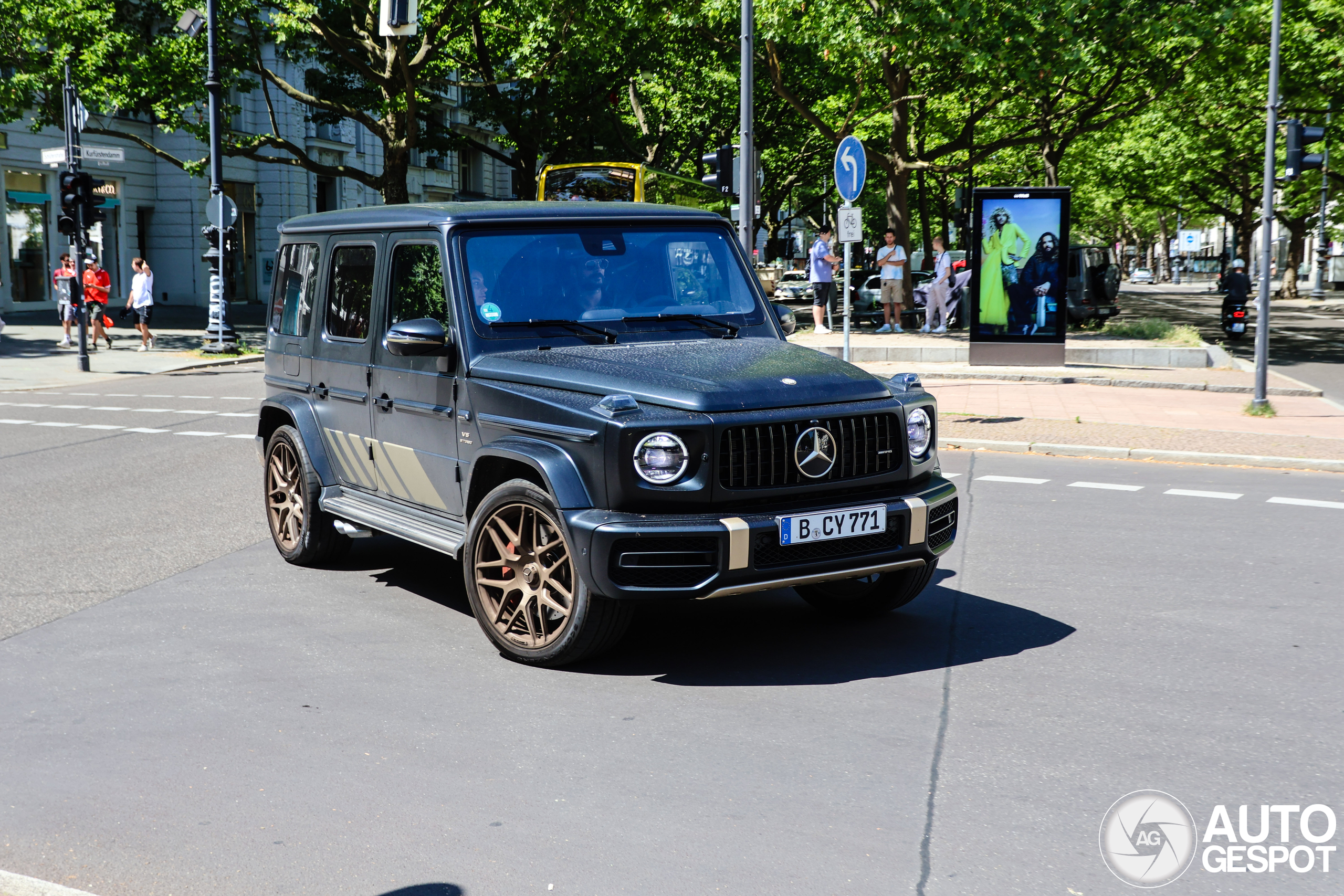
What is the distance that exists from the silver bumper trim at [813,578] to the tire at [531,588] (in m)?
0.44

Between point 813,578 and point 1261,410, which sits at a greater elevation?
point 1261,410

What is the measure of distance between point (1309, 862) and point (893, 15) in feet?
66.8

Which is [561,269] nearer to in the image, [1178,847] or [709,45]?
[1178,847]

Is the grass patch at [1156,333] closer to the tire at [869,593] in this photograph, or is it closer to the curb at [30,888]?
the tire at [869,593]

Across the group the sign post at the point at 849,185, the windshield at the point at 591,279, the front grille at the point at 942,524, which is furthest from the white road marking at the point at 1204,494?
the windshield at the point at 591,279

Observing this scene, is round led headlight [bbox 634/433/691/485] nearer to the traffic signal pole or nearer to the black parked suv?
the black parked suv

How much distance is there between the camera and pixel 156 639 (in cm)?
581

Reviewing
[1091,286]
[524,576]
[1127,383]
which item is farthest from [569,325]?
[1091,286]

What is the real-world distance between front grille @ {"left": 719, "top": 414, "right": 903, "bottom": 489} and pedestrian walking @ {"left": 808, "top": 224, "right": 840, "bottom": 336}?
19459 mm

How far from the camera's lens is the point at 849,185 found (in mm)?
14398

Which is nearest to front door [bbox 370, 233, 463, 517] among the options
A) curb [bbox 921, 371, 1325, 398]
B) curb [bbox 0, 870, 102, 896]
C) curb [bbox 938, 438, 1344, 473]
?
curb [bbox 0, 870, 102, 896]

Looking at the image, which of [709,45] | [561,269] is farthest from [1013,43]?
[561,269]

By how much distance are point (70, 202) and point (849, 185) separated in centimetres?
1397

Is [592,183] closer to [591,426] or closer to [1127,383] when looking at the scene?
[1127,383]
